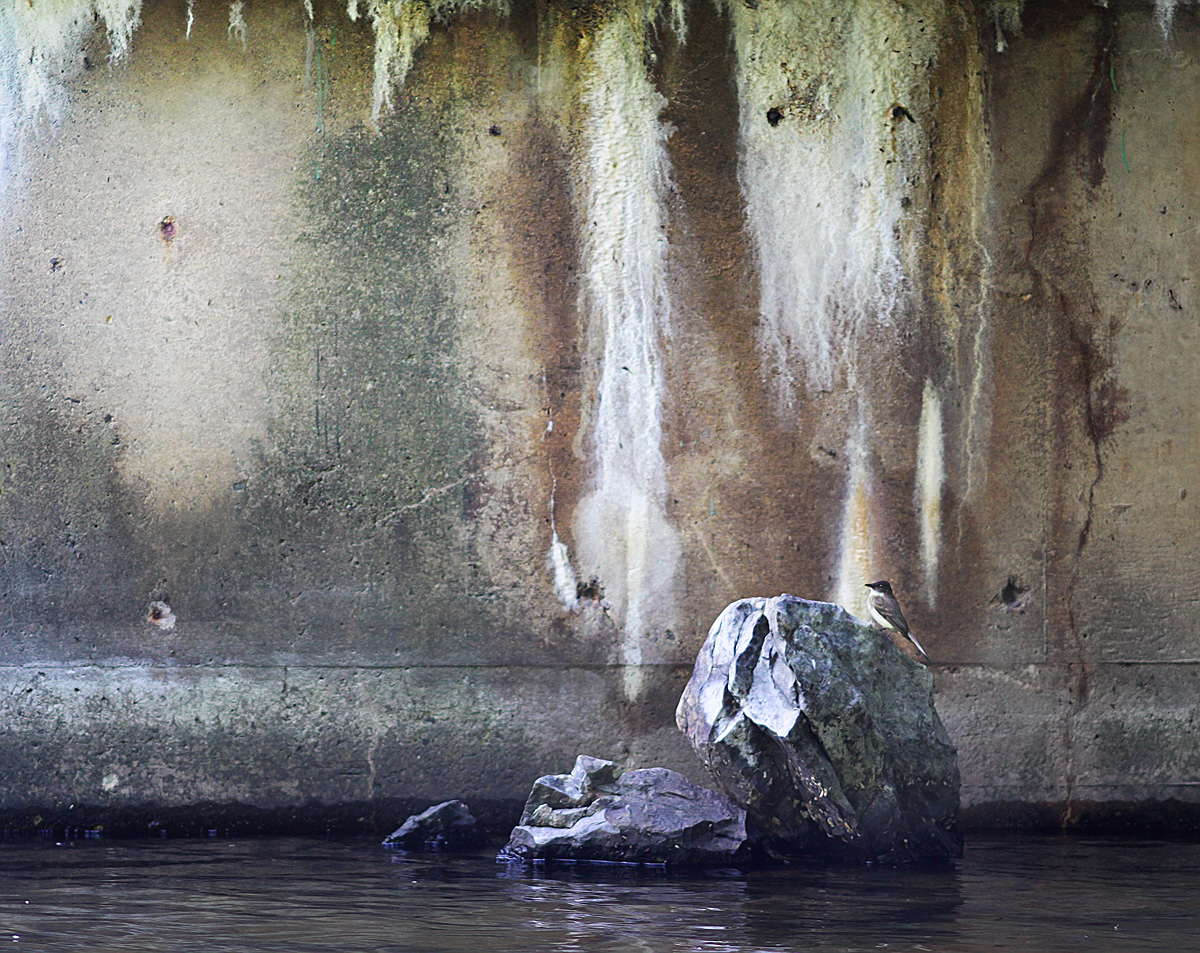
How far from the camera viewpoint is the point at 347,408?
5676 mm

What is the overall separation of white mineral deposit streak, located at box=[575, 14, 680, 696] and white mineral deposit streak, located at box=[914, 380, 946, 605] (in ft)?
3.74

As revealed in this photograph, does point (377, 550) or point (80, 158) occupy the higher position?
point (80, 158)

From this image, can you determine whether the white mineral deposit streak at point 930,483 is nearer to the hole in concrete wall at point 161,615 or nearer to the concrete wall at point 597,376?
the concrete wall at point 597,376

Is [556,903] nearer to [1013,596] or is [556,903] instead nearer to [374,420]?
[374,420]

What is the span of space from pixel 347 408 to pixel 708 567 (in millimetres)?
1785

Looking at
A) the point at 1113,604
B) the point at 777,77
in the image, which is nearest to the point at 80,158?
the point at 777,77

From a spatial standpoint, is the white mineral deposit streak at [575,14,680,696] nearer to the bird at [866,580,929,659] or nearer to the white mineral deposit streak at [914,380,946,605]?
the bird at [866,580,929,659]

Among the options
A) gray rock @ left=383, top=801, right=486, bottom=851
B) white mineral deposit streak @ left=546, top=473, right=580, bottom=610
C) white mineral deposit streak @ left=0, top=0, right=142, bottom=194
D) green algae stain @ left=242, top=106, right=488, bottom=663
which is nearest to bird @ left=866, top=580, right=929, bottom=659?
white mineral deposit streak @ left=546, top=473, right=580, bottom=610

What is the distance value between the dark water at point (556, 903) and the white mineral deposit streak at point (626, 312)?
1.48 meters

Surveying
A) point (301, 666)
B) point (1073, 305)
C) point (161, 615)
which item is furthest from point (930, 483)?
point (161, 615)

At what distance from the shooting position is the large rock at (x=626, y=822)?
4832 mm

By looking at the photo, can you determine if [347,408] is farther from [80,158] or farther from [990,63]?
[990,63]

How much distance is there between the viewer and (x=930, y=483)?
18.9 ft

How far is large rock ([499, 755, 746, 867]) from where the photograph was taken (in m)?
4.83
